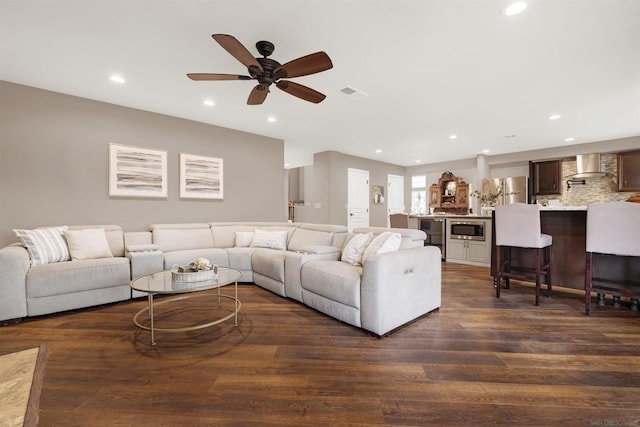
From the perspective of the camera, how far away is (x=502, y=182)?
7.02 m

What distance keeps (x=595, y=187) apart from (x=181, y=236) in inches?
338

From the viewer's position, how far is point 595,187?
6043 millimetres

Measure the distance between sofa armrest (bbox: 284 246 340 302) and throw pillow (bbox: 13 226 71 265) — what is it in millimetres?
2480

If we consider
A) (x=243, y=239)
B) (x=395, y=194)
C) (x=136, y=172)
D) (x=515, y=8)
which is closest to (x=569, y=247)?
(x=515, y=8)

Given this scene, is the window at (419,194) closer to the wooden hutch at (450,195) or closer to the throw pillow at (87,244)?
the wooden hutch at (450,195)

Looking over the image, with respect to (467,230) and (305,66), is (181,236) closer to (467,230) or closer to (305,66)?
(305,66)

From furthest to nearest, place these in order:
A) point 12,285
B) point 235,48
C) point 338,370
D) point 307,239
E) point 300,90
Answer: point 307,239
point 300,90
point 12,285
point 235,48
point 338,370

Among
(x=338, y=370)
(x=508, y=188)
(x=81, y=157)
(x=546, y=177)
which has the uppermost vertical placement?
(x=546, y=177)

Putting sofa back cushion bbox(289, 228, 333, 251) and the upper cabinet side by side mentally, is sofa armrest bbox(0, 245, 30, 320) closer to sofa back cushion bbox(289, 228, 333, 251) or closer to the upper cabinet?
sofa back cushion bbox(289, 228, 333, 251)

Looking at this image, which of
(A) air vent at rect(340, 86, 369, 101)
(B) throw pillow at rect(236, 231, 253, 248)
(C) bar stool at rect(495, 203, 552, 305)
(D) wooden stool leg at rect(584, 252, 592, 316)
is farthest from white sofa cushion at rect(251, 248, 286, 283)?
(D) wooden stool leg at rect(584, 252, 592, 316)

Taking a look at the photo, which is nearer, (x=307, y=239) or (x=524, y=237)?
(x=524, y=237)

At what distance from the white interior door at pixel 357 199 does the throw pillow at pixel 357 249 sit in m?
4.12

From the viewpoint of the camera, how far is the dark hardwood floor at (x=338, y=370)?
1.38 m

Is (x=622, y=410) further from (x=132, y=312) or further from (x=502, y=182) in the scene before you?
(x=502, y=182)
